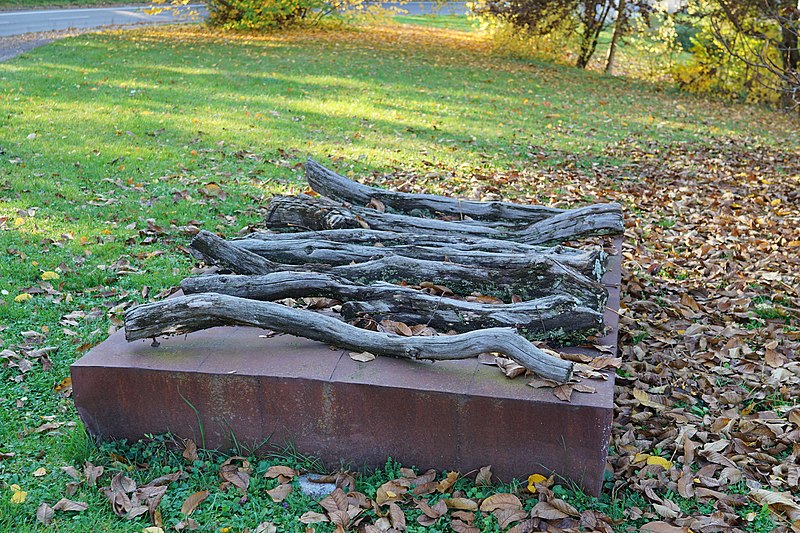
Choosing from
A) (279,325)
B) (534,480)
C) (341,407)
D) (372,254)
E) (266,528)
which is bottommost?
(266,528)

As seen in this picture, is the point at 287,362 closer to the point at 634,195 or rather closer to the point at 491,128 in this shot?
the point at 634,195

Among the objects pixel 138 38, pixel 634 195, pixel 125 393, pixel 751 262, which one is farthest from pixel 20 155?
pixel 138 38

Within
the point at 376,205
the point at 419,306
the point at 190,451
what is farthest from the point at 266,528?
the point at 376,205

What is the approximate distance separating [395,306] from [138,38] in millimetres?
16743

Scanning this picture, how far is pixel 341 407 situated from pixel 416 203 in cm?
223

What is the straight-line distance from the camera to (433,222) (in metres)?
4.82

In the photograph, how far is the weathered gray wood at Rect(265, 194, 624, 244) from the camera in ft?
15.5

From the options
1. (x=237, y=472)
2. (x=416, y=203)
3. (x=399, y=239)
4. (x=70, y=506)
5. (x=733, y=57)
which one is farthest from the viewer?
(x=733, y=57)

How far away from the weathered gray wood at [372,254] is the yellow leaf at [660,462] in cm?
100

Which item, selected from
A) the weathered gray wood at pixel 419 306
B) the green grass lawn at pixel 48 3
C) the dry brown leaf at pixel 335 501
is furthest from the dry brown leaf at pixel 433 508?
the green grass lawn at pixel 48 3

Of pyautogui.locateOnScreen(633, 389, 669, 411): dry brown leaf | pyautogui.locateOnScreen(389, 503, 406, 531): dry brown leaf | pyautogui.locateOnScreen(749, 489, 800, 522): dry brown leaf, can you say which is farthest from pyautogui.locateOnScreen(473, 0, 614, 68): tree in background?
pyautogui.locateOnScreen(389, 503, 406, 531): dry brown leaf

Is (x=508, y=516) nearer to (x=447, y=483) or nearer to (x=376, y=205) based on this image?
(x=447, y=483)

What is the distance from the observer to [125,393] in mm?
3439

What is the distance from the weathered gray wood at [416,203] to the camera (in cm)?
507
